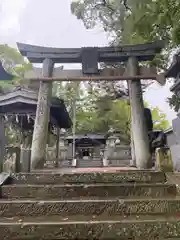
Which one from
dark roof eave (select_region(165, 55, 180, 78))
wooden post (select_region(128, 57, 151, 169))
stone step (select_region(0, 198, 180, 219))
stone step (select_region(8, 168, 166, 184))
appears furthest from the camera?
dark roof eave (select_region(165, 55, 180, 78))

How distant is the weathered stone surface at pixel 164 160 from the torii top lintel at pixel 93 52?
164 inches

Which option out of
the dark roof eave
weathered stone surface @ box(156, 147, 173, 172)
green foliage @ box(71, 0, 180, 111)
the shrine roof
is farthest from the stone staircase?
the shrine roof

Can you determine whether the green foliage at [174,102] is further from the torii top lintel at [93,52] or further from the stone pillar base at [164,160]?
the stone pillar base at [164,160]

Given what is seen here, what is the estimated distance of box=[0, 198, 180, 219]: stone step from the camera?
3.69m

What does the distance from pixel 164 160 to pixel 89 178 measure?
1710 millimetres

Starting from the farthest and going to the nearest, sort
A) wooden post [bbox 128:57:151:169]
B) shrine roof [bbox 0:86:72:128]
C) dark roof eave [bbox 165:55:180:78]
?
1. shrine roof [bbox 0:86:72:128]
2. dark roof eave [bbox 165:55:180:78]
3. wooden post [bbox 128:57:151:169]

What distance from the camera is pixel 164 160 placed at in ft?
16.4

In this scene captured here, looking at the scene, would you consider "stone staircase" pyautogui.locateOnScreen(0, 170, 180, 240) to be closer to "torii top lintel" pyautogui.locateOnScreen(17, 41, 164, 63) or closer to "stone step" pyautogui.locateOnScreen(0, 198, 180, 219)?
"stone step" pyautogui.locateOnScreen(0, 198, 180, 219)

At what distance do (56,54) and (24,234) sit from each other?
6.27 metres

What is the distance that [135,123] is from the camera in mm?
7164

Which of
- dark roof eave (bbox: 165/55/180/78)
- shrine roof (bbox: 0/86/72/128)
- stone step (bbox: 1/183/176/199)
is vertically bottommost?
stone step (bbox: 1/183/176/199)

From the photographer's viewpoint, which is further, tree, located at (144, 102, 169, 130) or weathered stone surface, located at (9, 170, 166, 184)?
tree, located at (144, 102, 169, 130)

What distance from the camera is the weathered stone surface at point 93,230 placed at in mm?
3104

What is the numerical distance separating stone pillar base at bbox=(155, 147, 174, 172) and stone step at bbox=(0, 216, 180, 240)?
1.78 meters
